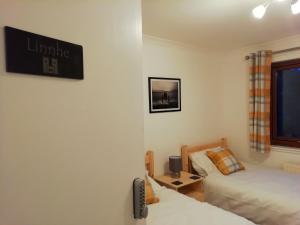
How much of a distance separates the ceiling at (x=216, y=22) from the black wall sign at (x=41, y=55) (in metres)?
1.46

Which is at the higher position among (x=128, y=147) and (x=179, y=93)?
(x=179, y=93)

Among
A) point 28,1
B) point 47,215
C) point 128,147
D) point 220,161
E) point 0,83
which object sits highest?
point 28,1

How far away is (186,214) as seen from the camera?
1787mm

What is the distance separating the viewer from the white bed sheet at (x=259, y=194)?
1.96m

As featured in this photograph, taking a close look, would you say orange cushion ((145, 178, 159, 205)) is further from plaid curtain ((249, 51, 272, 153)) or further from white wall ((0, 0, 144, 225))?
plaid curtain ((249, 51, 272, 153))

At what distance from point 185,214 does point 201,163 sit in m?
1.26

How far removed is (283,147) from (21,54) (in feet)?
11.3

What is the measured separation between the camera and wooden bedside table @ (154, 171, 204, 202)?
2648 millimetres

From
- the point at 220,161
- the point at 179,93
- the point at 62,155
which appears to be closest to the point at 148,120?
the point at 179,93

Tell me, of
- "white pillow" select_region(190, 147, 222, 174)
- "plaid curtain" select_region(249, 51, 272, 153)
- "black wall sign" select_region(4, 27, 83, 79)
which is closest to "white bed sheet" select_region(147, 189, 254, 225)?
"white pillow" select_region(190, 147, 222, 174)

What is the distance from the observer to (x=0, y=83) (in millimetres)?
465

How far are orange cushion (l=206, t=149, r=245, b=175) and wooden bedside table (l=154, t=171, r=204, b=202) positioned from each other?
1.17ft

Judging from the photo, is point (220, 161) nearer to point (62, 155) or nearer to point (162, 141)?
point (162, 141)

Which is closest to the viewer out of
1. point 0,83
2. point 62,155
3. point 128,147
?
point 0,83
